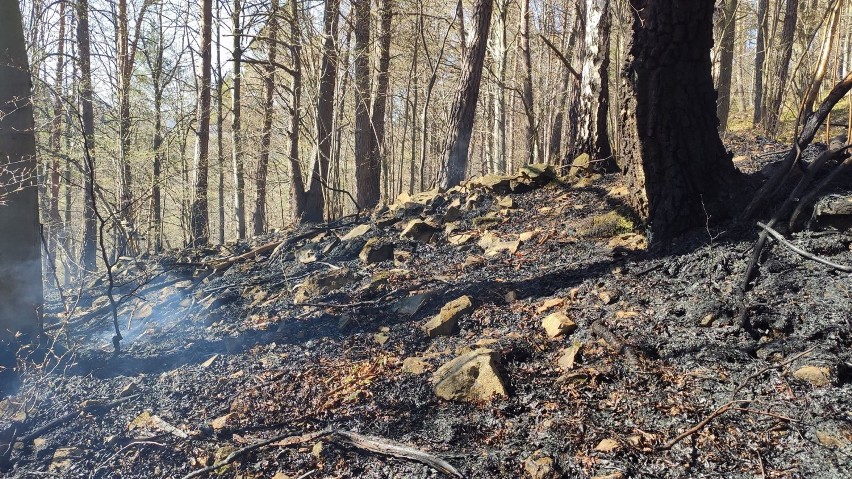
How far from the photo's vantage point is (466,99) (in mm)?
6996

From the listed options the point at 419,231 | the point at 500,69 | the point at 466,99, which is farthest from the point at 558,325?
the point at 500,69

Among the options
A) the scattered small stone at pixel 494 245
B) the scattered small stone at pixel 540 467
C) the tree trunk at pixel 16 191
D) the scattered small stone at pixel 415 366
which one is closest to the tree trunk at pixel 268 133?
the tree trunk at pixel 16 191

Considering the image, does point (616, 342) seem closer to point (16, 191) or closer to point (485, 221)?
point (485, 221)

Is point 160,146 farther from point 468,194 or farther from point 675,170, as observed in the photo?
point 675,170

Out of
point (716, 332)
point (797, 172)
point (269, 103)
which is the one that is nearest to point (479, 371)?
point (716, 332)

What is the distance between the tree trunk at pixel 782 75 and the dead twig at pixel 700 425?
12.6 feet

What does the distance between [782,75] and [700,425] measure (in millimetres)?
6170

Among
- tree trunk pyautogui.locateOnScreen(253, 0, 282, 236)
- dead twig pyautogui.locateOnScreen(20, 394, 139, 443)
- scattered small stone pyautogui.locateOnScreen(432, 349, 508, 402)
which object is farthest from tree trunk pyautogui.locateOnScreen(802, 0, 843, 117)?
tree trunk pyautogui.locateOnScreen(253, 0, 282, 236)

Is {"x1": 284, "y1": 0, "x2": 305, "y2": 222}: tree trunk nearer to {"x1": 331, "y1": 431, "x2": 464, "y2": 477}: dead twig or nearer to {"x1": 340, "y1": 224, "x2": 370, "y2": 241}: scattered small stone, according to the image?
{"x1": 340, "y1": 224, "x2": 370, "y2": 241}: scattered small stone

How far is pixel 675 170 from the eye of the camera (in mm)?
3486

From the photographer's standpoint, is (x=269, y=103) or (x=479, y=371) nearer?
(x=479, y=371)

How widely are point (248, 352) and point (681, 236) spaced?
3.08 m

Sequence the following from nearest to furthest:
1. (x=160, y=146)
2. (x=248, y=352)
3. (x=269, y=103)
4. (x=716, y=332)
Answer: (x=716, y=332) < (x=248, y=352) < (x=160, y=146) < (x=269, y=103)

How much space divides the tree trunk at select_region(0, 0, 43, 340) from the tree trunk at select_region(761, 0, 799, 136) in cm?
641
